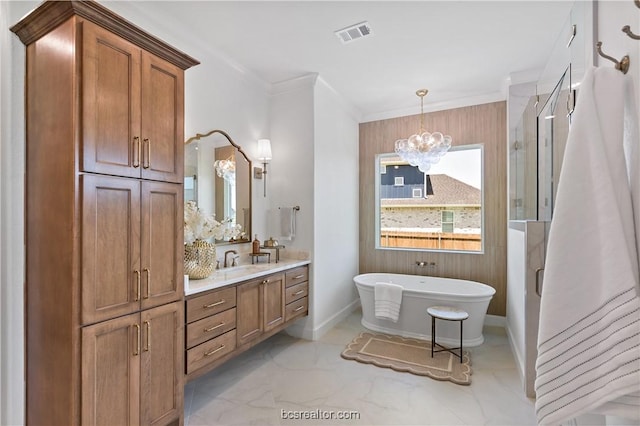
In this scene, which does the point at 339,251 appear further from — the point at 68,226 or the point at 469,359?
the point at 68,226

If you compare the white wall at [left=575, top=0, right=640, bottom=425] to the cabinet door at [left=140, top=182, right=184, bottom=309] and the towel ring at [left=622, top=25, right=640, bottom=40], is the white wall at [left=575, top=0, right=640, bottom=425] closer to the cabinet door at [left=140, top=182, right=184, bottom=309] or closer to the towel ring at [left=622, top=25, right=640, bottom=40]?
the towel ring at [left=622, top=25, right=640, bottom=40]

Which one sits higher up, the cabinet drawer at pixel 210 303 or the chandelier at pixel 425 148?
the chandelier at pixel 425 148

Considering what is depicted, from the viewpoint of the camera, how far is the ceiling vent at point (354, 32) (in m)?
2.44

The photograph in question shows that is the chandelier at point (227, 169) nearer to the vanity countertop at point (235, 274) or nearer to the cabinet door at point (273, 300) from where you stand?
the vanity countertop at point (235, 274)

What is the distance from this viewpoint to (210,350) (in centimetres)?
215

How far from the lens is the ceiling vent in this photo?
2.44 meters

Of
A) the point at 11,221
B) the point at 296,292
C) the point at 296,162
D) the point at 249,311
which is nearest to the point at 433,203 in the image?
the point at 296,162

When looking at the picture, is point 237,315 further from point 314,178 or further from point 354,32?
point 354,32

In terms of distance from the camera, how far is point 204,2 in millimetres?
2172

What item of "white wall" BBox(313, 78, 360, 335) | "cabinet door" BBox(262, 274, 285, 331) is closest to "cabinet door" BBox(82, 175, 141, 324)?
"cabinet door" BBox(262, 274, 285, 331)

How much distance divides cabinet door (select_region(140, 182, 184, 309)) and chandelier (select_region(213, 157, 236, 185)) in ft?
3.52

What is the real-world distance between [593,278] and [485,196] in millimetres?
3407

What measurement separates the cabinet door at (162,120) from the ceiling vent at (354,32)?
1.36 m

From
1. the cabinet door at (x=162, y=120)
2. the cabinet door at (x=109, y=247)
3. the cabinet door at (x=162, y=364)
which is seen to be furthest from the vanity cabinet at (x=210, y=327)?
the cabinet door at (x=162, y=120)
